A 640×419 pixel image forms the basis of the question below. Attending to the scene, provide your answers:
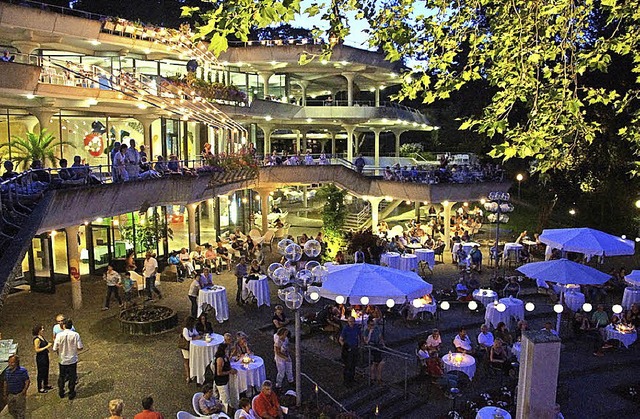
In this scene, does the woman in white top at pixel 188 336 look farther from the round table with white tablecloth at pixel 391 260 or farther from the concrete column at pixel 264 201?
the concrete column at pixel 264 201

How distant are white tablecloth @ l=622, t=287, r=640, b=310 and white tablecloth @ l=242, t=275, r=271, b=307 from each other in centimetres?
1184

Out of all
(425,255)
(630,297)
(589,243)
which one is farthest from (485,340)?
(425,255)

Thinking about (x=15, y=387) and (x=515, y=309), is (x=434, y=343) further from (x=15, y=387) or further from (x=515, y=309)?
(x=15, y=387)

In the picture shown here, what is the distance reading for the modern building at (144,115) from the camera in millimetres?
17469

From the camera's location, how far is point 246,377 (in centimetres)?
1132

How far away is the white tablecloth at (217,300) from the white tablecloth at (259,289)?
171 cm

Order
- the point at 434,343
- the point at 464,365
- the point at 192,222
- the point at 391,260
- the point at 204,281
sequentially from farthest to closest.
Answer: the point at 192,222 → the point at 391,260 → the point at 204,281 → the point at 434,343 → the point at 464,365

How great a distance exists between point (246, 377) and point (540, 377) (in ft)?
21.9

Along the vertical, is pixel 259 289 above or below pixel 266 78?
below

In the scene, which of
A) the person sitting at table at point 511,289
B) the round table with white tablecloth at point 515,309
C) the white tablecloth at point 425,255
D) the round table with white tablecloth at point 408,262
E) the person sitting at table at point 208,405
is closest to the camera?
the person sitting at table at point 208,405

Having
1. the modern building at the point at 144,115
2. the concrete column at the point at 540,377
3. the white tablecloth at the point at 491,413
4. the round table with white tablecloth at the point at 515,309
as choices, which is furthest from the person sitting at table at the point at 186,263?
the concrete column at the point at 540,377

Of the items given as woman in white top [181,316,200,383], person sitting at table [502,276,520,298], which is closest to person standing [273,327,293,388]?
woman in white top [181,316,200,383]

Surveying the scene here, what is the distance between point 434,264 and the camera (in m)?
25.0

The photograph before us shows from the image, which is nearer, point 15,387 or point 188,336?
point 15,387
